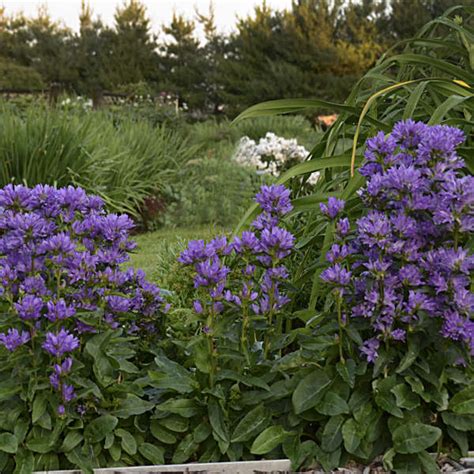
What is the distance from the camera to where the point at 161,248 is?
467cm

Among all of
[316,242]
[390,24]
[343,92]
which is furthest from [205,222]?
[390,24]

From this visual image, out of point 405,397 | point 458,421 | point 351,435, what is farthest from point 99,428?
point 458,421

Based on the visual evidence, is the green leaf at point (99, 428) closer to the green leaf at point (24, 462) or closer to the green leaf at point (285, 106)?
the green leaf at point (24, 462)

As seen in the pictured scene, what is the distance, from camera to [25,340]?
5.48 ft

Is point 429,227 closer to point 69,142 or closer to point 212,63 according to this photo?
point 69,142

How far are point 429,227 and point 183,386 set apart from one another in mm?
711

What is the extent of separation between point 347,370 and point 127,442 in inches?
22.0

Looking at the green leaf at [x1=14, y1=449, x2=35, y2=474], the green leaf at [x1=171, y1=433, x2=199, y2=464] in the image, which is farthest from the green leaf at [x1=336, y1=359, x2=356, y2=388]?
the green leaf at [x1=14, y1=449, x2=35, y2=474]

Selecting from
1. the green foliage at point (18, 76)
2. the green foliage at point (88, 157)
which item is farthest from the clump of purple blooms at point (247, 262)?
the green foliage at point (18, 76)

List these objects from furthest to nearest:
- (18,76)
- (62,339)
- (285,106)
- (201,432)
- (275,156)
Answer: (18,76) → (275,156) → (285,106) → (201,432) → (62,339)

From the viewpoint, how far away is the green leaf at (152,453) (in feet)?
5.77

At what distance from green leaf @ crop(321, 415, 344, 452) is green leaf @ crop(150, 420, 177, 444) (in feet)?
1.24

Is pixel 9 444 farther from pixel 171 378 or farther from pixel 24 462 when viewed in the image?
pixel 171 378

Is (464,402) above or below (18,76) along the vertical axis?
below
